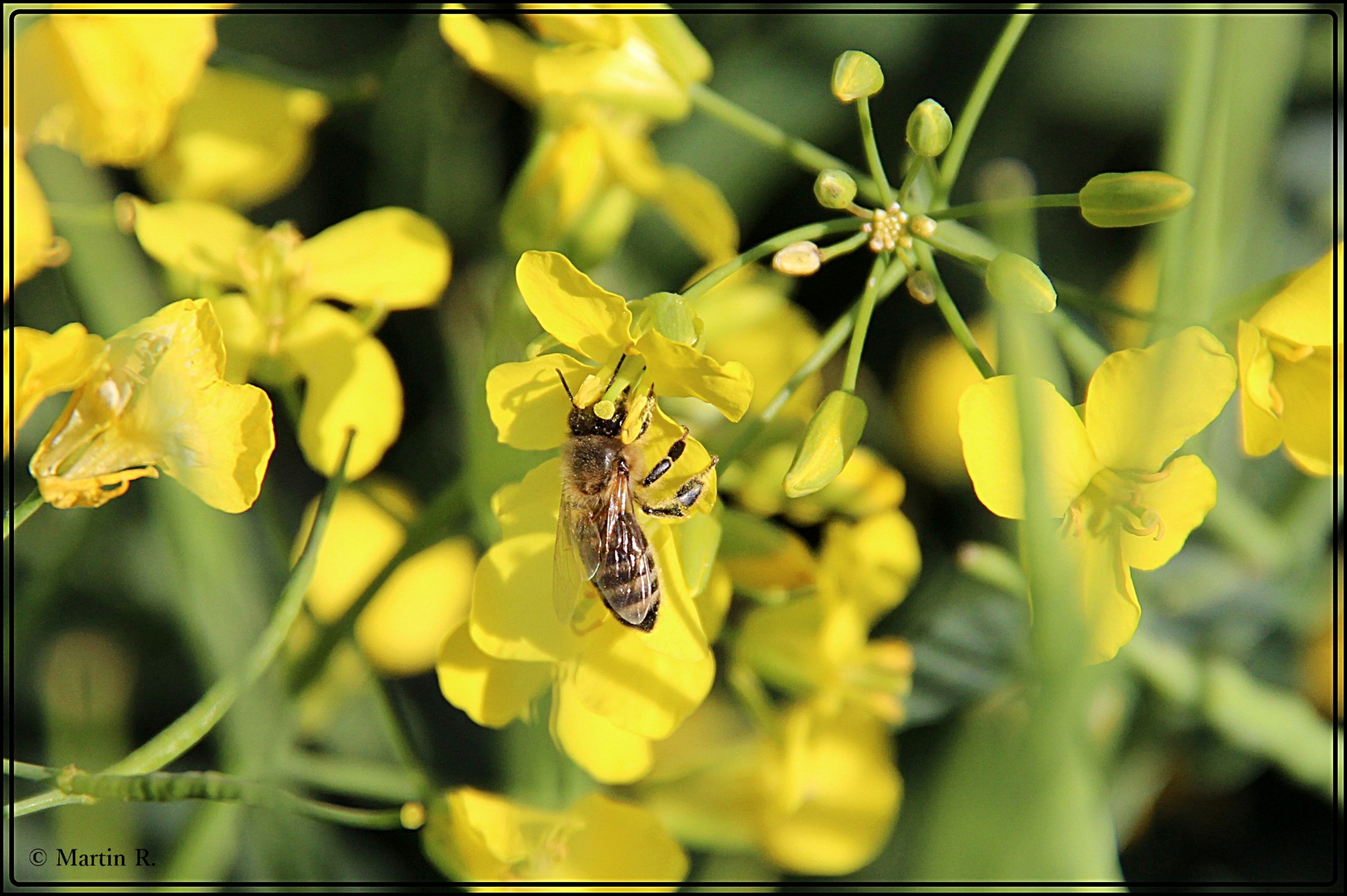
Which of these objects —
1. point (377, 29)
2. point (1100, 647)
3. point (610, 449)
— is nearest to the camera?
point (1100, 647)

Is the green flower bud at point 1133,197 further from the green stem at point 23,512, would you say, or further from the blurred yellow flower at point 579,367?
the green stem at point 23,512

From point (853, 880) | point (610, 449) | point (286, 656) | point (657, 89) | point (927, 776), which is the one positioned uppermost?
point (657, 89)

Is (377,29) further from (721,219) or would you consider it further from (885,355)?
(885,355)

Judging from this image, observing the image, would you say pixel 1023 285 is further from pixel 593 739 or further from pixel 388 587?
pixel 388 587

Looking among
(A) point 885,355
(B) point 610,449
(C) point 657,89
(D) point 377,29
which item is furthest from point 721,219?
(D) point 377,29

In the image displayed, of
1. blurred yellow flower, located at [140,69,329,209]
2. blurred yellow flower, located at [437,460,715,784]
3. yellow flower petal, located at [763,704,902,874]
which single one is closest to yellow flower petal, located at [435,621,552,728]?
blurred yellow flower, located at [437,460,715,784]

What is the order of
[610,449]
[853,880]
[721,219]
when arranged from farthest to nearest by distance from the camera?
[853,880], [721,219], [610,449]
